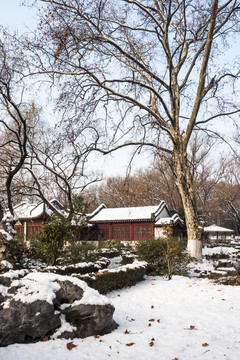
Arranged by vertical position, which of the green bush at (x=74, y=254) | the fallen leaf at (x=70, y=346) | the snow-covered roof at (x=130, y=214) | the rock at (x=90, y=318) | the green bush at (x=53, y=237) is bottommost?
the fallen leaf at (x=70, y=346)

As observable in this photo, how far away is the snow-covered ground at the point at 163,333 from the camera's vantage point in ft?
13.9

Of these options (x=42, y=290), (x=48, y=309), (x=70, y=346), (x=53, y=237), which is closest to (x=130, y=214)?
(x=53, y=237)

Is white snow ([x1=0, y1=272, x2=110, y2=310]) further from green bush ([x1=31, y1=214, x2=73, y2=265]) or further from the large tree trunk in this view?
the large tree trunk

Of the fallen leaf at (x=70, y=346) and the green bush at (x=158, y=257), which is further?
the green bush at (x=158, y=257)

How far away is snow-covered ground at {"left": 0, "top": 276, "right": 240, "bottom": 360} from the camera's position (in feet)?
13.9

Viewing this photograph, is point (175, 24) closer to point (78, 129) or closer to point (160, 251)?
point (78, 129)

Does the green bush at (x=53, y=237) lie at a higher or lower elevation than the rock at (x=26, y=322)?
higher

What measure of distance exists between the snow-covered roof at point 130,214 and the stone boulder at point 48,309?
2086 centimetres

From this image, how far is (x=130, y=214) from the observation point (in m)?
27.6

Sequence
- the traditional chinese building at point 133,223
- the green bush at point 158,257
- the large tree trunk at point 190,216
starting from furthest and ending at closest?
the traditional chinese building at point 133,223 < the large tree trunk at point 190,216 < the green bush at point 158,257

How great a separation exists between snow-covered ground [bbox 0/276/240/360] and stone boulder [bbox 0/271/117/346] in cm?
18

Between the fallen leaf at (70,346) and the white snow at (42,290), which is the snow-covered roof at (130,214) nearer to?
the white snow at (42,290)

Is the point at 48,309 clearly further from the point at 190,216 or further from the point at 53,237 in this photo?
the point at 190,216

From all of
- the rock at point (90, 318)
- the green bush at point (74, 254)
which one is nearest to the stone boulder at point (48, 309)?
the rock at point (90, 318)
